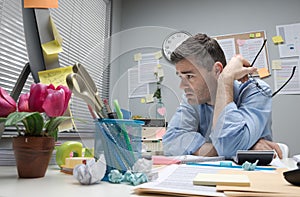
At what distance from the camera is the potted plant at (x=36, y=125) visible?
0.50 m

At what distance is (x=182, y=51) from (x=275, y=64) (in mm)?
1819

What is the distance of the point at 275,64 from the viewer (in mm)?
2242

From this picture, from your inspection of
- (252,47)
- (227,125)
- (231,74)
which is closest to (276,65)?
(252,47)

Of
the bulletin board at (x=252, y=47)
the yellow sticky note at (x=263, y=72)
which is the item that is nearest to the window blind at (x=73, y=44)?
the bulletin board at (x=252, y=47)

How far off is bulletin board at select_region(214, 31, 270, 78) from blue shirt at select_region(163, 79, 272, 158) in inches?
44.3

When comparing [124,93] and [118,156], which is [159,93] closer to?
[124,93]

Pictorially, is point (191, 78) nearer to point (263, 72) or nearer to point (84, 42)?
point (84, 42)

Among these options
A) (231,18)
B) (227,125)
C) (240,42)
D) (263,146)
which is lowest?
(263,146)

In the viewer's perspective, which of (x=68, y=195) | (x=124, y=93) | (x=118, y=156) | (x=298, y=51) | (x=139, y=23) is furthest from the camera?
(x=139, y=23)

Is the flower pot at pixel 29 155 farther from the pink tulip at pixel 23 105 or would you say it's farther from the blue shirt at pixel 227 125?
the blue shirt at pixel 227 125

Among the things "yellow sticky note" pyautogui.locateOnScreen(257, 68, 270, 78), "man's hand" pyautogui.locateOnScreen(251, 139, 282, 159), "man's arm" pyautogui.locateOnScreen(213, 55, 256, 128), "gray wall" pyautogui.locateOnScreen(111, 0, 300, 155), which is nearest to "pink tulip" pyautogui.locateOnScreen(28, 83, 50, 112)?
"man's arm" pyautogui.locateOnScreen(213, 55, 256, 128)

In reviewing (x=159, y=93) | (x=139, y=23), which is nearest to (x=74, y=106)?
(x=159, y=93)

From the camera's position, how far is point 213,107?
2.68ft

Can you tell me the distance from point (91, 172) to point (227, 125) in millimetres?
730
